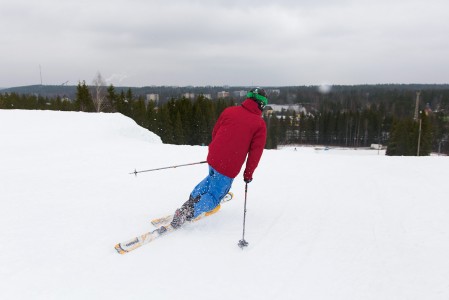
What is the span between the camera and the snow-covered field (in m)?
3.06

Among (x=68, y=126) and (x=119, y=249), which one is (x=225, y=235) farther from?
(x=68, y=126)

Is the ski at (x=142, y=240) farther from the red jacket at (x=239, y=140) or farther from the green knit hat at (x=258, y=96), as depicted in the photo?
the green knit hat at (x=258, y=96)

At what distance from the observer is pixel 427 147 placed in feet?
144

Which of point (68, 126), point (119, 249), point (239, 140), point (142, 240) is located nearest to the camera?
point (119, 249)

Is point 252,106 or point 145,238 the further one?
point 252,106

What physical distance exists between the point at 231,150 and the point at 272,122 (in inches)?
2760

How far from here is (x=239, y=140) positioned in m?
4.15

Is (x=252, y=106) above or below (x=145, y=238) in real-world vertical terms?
above

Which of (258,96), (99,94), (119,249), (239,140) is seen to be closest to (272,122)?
(99,94)

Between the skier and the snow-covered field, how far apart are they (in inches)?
15.5

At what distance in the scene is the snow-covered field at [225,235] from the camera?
3061 millimetres

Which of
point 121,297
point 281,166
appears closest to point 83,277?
point 121,297

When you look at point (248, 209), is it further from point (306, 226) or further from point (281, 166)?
point (281, 166)

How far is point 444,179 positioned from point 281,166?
4003 mm
